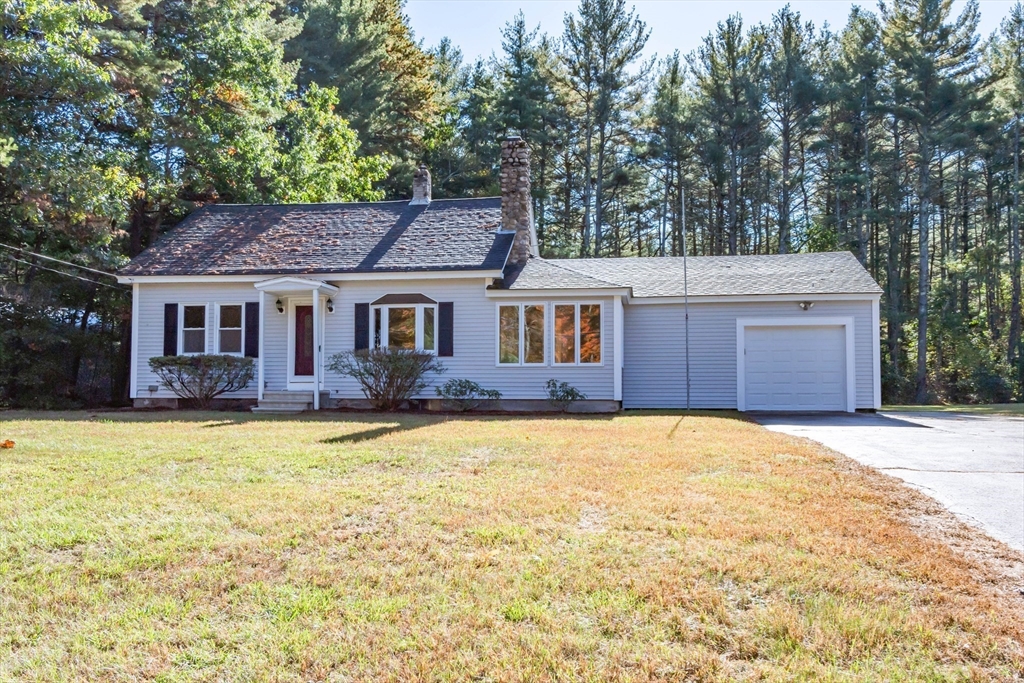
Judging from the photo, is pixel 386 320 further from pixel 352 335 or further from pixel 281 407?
pixel 281 407

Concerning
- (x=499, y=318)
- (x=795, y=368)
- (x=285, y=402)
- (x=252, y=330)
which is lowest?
(x=285, y=402)

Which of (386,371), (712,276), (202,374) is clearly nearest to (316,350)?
(386,371)

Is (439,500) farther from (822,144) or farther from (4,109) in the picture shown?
(822,144)

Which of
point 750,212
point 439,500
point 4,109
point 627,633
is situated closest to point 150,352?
point 4,109

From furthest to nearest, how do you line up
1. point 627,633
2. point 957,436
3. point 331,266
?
1. point 331,266
2. point 957,436
3. point 627,633

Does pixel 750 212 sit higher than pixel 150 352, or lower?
higher

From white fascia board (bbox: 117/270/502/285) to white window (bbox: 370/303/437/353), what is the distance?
2.15 feet

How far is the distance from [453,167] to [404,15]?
34.8 feet

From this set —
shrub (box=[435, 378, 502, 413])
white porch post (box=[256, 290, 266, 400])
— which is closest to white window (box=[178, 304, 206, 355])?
white porch post (box=[256, 290, 266, 400])

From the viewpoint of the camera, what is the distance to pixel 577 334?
48.9ft

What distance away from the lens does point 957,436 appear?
34.6 ft

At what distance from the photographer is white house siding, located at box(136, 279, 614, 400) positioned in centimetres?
1488

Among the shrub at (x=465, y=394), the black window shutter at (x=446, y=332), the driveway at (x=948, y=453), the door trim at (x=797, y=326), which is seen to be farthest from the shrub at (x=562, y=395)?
the door trim at (x=797, y=326)

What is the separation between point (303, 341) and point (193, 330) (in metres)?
2.44
